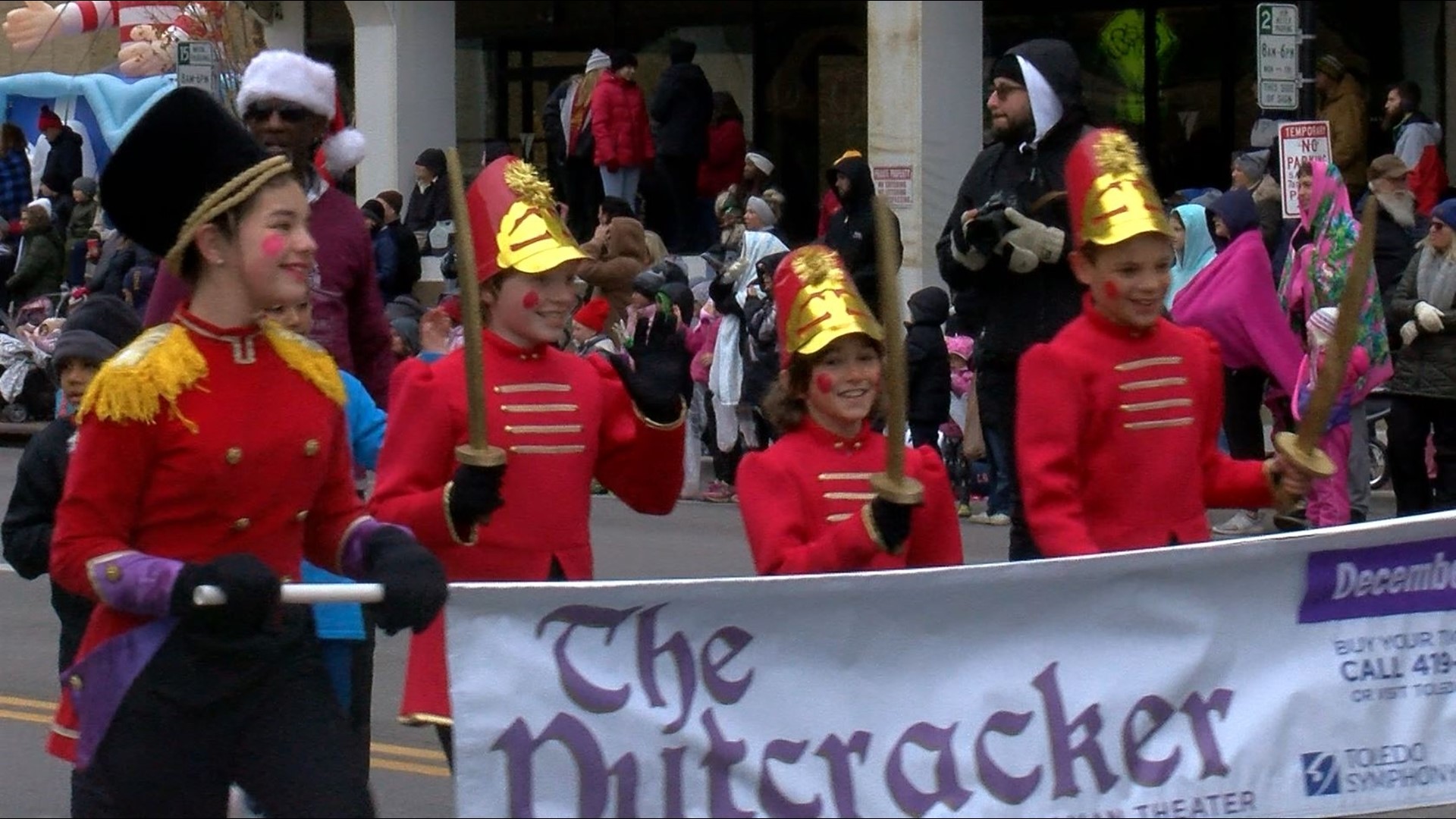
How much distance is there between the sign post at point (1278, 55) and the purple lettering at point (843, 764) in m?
10.4

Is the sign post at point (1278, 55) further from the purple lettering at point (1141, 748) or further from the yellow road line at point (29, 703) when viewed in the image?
the purple lettering at point (1141, 748)

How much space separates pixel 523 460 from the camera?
5.17 metres

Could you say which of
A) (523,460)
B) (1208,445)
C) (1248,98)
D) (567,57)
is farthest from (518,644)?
(567,57)

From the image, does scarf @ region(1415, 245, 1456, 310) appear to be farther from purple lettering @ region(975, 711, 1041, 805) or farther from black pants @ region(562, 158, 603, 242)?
black pants @ region(562, 158, 603, 242)

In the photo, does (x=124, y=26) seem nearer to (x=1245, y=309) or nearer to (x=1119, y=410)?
(x=1245, y=309)

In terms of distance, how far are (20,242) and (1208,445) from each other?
20944 mm

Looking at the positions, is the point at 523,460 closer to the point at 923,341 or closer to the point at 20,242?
the point at 923,341

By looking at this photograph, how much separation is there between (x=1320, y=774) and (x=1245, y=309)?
6.48 meters

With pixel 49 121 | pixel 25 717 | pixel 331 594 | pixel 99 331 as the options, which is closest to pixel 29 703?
pixel 25 717

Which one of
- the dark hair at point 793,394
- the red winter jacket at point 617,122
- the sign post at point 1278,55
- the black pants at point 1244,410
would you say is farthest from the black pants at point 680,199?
the dark hair at point 793,394

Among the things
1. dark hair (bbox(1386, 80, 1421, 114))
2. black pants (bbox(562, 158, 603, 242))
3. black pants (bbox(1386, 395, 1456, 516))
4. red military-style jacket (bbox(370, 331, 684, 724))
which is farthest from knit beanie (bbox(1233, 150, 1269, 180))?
red military-style jacket (bbox(370, 331, 684, 724))

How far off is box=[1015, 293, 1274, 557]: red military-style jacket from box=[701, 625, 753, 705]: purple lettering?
1.00 m

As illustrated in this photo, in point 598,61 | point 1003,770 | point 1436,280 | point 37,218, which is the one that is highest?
point 598,61

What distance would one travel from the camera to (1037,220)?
700cm
